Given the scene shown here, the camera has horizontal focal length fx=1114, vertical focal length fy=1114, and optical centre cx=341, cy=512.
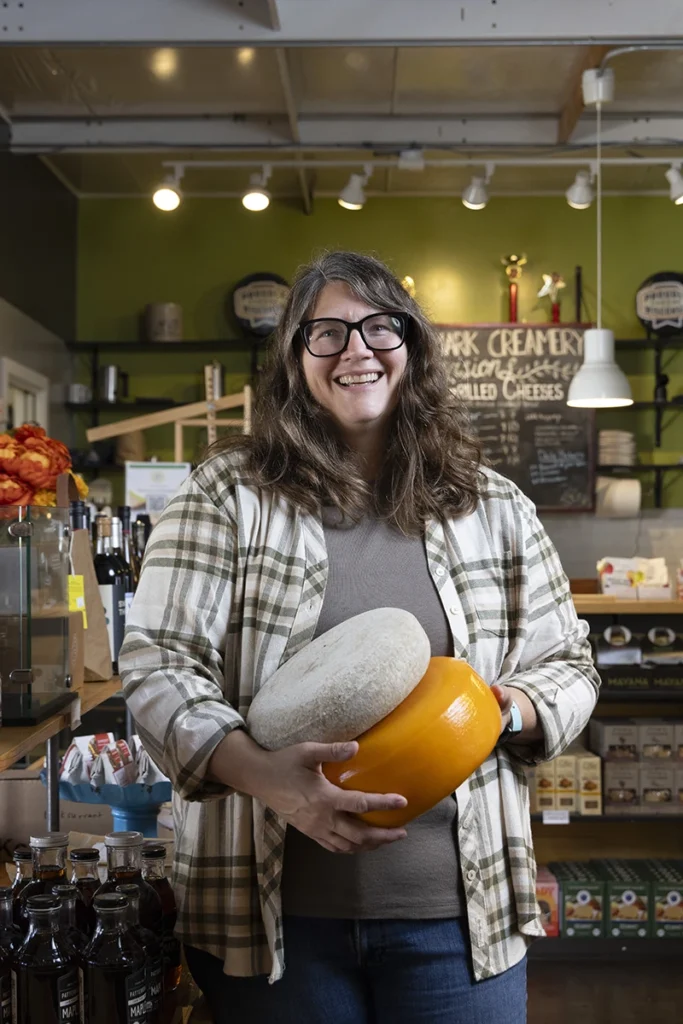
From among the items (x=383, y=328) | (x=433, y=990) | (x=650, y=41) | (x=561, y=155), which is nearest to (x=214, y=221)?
(x=561, y=155)

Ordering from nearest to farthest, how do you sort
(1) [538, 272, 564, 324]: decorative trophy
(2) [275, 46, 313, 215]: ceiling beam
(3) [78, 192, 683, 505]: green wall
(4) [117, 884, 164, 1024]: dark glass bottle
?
(4) [117, 884, 164, 1024]: dark glass bottle < (2) [275, 46, 313, 215]: ceiling beam < (1) [538, 272, 564, 324]: decorative trophy < (3) [78, 192, 683, 505]: green wall

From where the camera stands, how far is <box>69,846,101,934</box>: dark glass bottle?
4.62 feet

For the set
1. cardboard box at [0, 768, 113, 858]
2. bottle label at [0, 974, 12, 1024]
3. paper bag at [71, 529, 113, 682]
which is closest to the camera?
bottle label at [0, 974, 12, 1024]

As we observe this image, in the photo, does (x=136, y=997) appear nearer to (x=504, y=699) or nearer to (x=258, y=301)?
(x=504, y=699)

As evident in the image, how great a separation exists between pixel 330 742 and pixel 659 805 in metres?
3.84

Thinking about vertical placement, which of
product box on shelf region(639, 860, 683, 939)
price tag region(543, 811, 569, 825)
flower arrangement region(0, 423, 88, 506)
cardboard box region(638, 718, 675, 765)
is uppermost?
flower arrangement region(0, 423, 88, 506)

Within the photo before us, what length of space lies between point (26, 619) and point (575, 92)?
4.12m

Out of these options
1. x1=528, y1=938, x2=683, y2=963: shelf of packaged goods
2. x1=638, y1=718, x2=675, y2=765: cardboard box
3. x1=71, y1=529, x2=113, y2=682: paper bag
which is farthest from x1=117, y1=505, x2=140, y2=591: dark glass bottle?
x1=528, y1=938, x2=683, y2=963: shelf of packaged goods

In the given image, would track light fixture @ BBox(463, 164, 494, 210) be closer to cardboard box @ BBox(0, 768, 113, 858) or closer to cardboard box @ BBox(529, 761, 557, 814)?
cardboard box @ BBox(529, 761, 557, 814)

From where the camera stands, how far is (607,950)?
4.53 m

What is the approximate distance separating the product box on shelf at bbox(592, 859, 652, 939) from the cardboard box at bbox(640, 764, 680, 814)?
304 mm

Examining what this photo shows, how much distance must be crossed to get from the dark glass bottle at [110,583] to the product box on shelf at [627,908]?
290 centimetres

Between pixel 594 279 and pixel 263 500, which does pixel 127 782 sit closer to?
pixel 263 500

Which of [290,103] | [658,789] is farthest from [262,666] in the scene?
[290,103]
